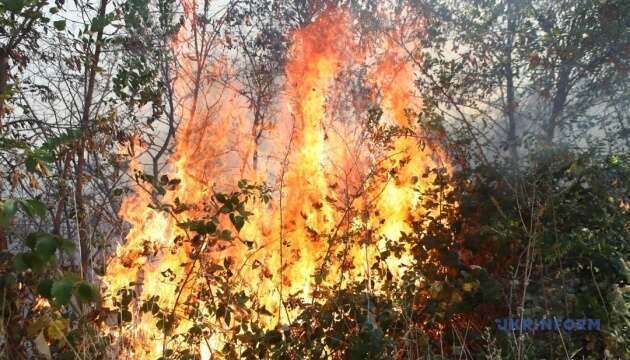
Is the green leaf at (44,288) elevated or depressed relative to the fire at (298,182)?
depressed

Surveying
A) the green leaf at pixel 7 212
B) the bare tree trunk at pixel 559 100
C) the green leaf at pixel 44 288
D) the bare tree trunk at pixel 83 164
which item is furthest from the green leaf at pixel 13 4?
the bare tree trunk at pixel 559 100

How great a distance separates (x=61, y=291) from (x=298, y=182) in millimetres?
5432

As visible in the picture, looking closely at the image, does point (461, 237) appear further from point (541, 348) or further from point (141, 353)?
point (141, 353)

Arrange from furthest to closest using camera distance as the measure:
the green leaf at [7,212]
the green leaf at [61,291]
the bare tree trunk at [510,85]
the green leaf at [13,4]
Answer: the bare tree trunk at [510,85], the green leaf at [13,4], the green leaf at [61,291], the green leaf at [7,212]

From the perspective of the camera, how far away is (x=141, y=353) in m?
3.66

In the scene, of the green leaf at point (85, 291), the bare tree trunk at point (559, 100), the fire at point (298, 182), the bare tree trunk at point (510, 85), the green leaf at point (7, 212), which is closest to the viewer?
the green leaf at point (7, 212)

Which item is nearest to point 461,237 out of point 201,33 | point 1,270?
point 1,270

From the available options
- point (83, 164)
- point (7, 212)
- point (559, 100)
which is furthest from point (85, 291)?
point (559, 100)

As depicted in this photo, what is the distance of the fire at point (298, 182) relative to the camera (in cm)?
445

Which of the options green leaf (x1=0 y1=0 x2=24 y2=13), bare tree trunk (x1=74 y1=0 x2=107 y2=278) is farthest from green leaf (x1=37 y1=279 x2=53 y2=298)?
bare tree trunk (x1=74 y1=0 x2=107 y2=278)

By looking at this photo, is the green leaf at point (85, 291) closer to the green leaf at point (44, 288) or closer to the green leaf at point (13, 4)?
the green leaf at point (44, 288)

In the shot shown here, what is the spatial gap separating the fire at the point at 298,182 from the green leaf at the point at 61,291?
171cm

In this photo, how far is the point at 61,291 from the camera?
5.20 feet

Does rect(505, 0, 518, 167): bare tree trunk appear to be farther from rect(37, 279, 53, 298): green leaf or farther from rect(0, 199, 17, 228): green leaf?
rect(0, 199, 17, 228): green leaf
